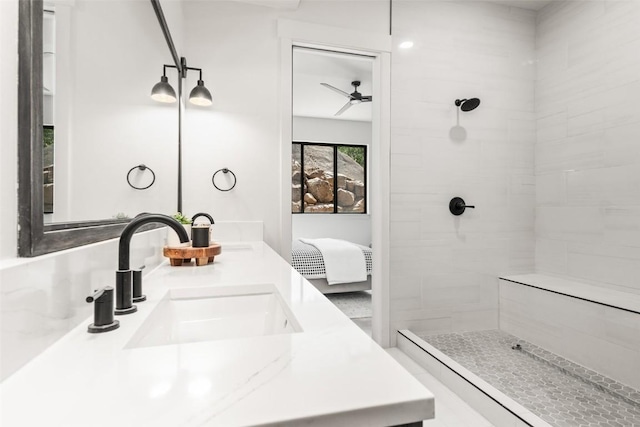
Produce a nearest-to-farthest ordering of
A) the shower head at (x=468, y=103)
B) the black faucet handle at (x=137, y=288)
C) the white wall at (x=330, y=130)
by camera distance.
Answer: the black faucet handle at (x=137, y=288) < the shower head at (x=468, y=103) < the white wall at (x=330, y=130)

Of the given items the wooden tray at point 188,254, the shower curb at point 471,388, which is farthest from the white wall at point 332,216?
the wooden tray at point 188,254

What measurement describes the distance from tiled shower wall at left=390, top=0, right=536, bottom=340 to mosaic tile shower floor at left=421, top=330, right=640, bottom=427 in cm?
26

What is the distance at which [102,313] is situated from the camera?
2.04ft

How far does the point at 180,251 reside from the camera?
1.29 m

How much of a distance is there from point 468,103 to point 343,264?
220cm

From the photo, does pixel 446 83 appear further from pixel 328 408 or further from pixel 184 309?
pixel 328 408

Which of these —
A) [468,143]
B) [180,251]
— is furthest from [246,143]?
[468,143]

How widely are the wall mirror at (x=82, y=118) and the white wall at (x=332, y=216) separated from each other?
4723 millimetres

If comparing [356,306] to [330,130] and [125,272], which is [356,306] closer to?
[125,272]

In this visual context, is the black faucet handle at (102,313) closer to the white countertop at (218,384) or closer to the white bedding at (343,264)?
the white countertop at (218,384)

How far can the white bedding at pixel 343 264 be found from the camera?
12.8ft

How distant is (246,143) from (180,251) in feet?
3.65

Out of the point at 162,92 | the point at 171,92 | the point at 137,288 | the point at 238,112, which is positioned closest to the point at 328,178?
the point at 238,112

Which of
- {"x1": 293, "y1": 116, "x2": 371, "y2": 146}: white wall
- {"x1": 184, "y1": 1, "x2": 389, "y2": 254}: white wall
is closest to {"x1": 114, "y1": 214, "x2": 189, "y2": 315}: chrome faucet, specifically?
{"x1": 184, "y1": 1, "x2": 389, "y2": 254}: white wall
